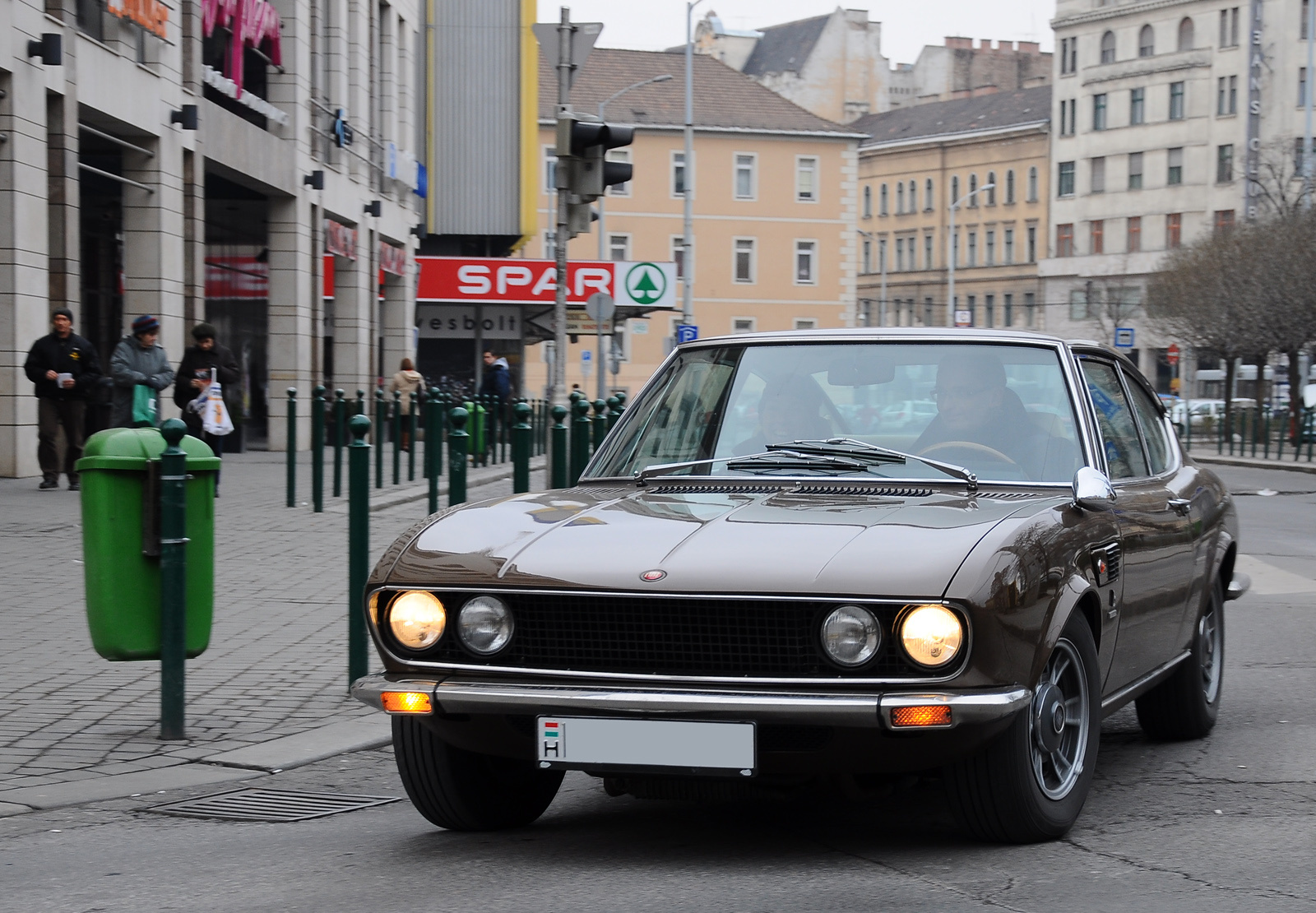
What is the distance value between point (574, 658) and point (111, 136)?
18.2 metres

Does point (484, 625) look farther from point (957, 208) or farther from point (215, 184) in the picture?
point (957, 208)

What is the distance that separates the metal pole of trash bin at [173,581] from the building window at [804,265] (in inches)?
3089

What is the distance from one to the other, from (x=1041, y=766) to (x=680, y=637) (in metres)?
1.05

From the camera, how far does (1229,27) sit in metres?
88.0

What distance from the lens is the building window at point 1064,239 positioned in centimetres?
9656

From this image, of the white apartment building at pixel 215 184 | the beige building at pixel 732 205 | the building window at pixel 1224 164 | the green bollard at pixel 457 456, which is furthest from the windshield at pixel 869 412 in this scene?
the building window at pixel 1224 164

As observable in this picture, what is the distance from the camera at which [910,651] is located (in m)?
4.31

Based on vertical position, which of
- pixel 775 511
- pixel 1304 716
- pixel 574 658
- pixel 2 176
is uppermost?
pixel 2 176

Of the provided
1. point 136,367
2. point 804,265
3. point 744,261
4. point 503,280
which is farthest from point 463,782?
point 804,265

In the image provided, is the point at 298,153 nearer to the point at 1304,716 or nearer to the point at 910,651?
the point at 1304,716

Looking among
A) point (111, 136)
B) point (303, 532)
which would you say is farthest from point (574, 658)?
point (111, 136)

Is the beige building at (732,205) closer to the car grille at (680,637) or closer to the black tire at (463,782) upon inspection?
the black tire at (463,782)

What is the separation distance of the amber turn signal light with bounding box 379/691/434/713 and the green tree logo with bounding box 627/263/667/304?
96.9 ft

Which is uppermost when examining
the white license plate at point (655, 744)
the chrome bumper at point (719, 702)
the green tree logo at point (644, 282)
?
the green tree logo at point (644, 282)
